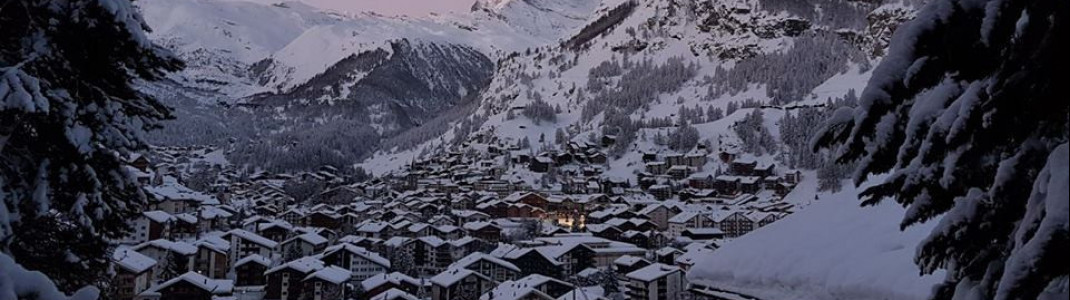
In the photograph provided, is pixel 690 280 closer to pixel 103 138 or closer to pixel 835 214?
pixel 835 214

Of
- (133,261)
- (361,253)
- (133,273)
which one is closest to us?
(133,273)

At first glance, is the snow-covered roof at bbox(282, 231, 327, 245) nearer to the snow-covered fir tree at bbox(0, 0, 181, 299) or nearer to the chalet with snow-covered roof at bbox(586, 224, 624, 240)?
the chalet with snow-covered roof at bbox(586, 224, 624, 240)

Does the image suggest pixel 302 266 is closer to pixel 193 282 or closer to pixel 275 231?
pixel 193 282

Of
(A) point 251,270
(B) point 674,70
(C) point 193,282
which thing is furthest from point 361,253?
(B) point 674,70

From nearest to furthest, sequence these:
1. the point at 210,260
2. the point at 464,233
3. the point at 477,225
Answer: the point at 210,260, the point at 477,225, the point at 464,233

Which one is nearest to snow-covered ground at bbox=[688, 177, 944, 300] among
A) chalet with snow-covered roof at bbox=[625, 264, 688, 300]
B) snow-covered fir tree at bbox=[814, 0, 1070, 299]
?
snow-covered fir tree at bbox=[814, 0, 1070, 299]

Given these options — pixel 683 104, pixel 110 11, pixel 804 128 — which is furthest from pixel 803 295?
pixel 683 104

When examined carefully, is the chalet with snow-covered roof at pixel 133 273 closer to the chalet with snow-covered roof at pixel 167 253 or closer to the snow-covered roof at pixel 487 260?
the chalet with snow-covered roof at pixel 167 253
